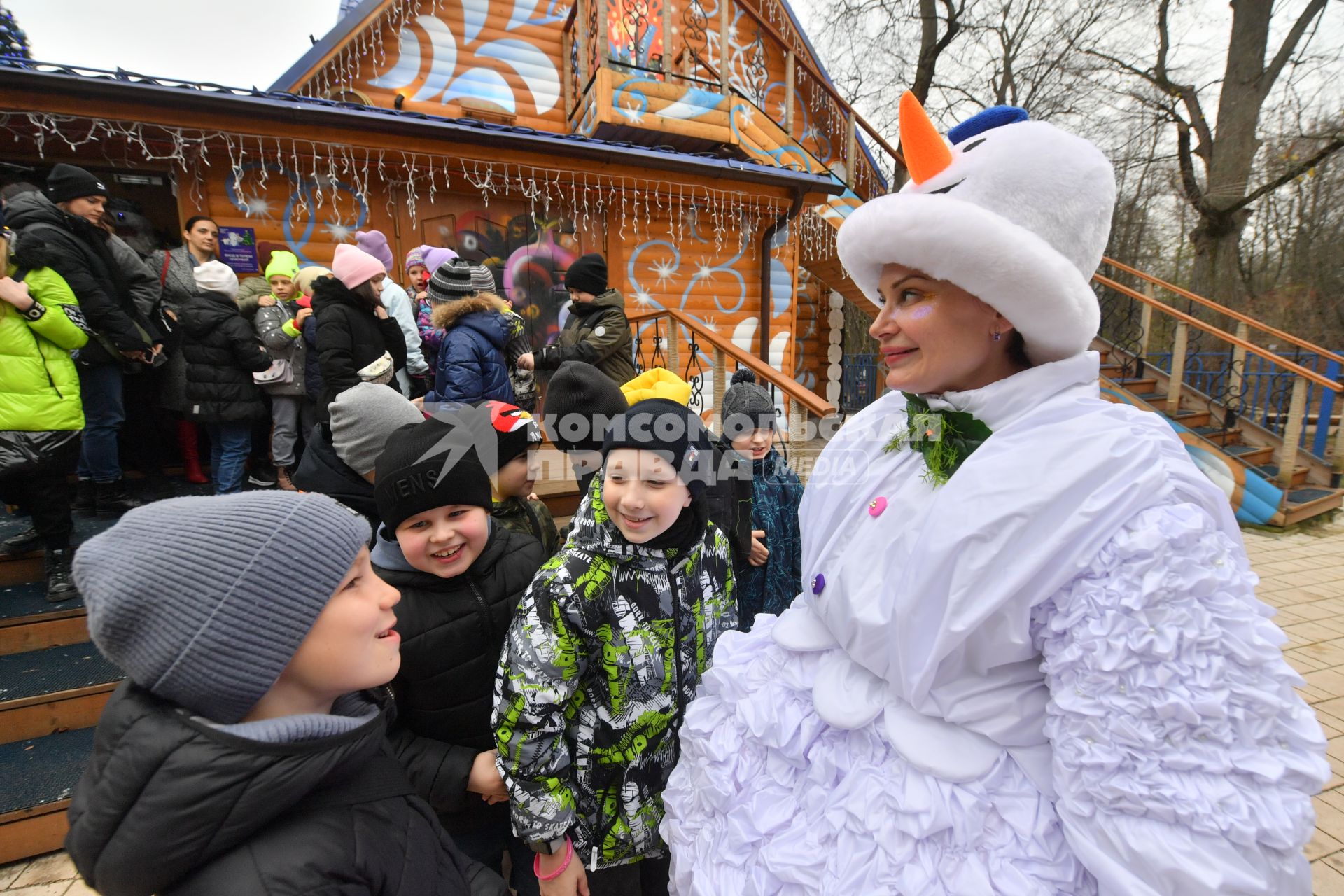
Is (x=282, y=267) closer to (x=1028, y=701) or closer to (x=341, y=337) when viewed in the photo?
(x=341, y=337)

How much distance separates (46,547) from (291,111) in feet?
11.3

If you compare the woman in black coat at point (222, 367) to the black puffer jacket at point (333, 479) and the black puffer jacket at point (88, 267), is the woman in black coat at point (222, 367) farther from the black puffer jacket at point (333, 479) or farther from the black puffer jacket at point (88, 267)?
the black puffer jacket at point (333, 479)

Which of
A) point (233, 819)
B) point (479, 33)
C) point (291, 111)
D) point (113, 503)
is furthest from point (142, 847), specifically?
point (479, 33)

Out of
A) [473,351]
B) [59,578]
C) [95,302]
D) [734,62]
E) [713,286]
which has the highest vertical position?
[734,62]

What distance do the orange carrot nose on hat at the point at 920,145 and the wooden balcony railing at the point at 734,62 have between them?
6211 millimetres

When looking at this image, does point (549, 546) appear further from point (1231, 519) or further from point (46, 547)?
point (46, 547)

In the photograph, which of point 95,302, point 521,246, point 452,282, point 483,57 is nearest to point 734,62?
point 483,57

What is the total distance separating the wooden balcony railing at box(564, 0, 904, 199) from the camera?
6289 mm

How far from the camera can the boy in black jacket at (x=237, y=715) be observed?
2.28ft

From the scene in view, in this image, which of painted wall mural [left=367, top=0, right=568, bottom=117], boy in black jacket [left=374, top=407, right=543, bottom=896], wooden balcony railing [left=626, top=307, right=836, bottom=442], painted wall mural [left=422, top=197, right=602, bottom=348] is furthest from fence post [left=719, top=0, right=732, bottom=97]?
boy in black jacket [left=374, top=407, right=543, bottom=896]

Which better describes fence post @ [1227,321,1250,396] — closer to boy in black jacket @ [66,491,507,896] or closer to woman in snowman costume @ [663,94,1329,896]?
woman in snowman costume @ [663,94,1329,896]

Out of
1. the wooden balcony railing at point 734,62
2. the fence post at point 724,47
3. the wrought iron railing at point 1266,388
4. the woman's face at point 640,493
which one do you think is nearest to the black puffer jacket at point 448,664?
the woman's face at point 640,493

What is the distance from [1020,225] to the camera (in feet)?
2.97

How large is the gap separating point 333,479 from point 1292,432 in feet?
28.1
